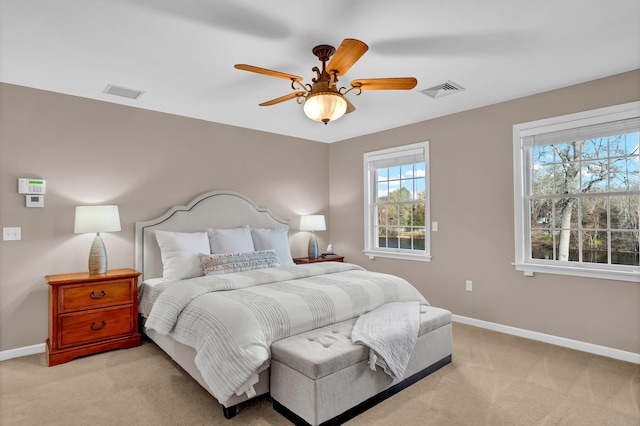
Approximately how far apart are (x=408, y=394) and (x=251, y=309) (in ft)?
4.00

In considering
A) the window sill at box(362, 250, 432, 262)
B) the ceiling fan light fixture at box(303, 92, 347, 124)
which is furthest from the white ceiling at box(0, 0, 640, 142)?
the window sill at box(362, 250, 432, 262)

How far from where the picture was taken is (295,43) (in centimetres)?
255

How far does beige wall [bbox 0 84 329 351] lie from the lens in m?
3.26

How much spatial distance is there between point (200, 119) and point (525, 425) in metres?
4.19

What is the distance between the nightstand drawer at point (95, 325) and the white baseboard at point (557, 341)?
3476 millimetres

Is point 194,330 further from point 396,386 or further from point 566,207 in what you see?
point 566,207

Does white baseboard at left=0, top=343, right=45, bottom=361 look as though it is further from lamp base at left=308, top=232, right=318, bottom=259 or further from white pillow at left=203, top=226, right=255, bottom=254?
lamp base at left=308, top=232, right=318, bottom=259

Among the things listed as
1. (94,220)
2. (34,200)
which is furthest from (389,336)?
(34,200)

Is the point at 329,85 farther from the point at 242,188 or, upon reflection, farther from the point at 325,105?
the point at 242,188

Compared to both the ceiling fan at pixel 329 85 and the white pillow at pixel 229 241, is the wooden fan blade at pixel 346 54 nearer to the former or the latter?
the ceiling fan at pixel 329 85

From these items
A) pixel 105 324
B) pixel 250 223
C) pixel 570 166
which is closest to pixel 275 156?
pixel 250 223

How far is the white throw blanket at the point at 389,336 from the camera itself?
2.29 m

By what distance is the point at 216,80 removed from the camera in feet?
10.5

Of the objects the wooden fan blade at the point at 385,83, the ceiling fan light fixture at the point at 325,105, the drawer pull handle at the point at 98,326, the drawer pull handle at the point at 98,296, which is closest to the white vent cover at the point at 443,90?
the wooden fan blade at the point at 385,83
